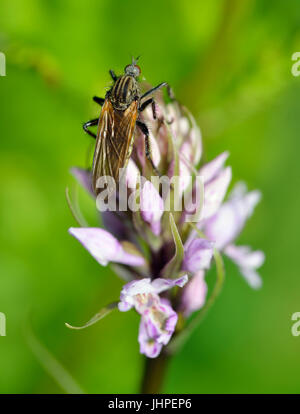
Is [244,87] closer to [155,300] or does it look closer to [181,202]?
[181,202]

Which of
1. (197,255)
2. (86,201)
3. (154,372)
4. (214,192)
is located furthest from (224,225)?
(86,201)

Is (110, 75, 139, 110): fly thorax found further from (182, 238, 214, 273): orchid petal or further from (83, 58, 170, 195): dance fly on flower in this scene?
(182, 238, 214, 273): orchid petal

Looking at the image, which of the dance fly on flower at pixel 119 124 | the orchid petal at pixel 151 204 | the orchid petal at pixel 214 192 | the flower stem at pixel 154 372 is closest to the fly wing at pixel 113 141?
the dance fly on flower at pixel 119 124

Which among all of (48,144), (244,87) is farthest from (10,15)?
(244,87)

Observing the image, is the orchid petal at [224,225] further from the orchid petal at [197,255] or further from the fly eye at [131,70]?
the fly eye at [131,70]

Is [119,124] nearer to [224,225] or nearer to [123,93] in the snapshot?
[123,93]
